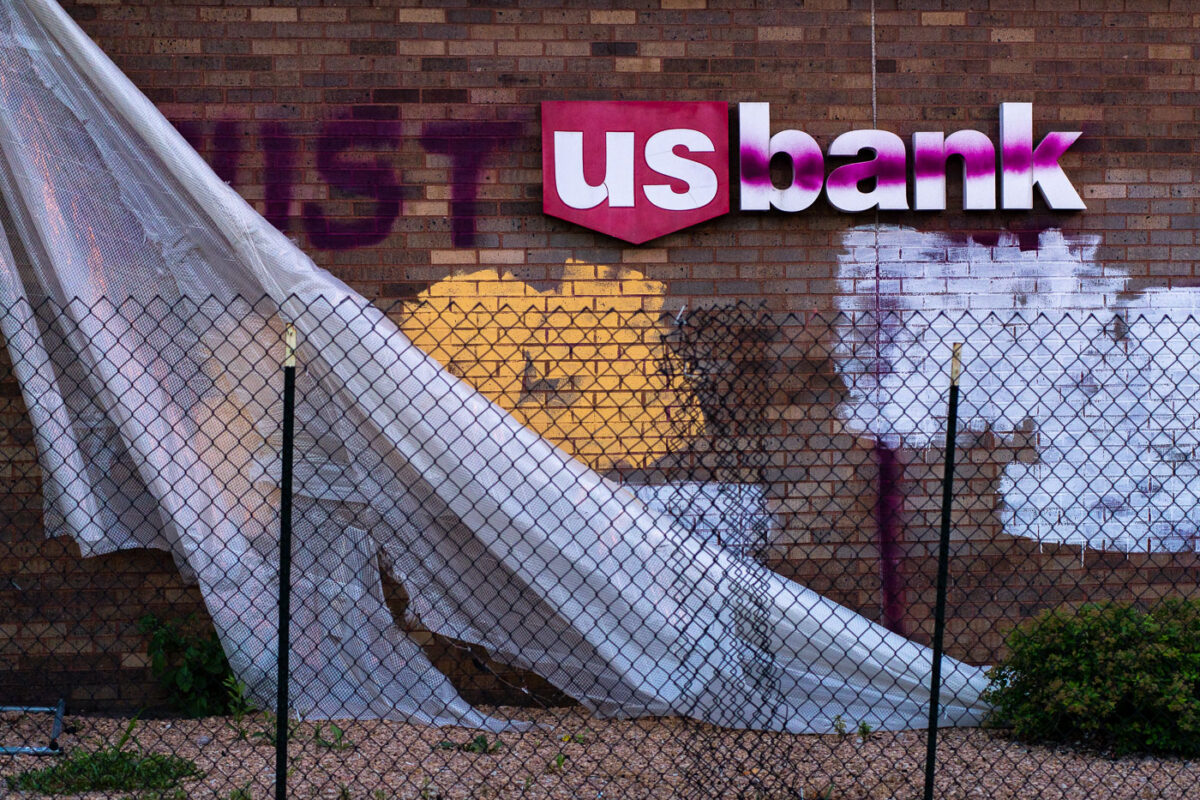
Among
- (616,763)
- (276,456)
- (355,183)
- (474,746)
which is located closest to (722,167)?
(355,183)

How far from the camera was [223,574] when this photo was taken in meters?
4.33

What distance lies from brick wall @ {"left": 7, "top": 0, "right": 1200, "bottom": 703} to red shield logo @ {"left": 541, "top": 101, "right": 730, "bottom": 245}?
4.0 inches

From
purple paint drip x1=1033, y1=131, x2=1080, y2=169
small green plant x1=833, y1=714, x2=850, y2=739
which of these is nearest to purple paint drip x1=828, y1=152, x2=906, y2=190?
purple paint drip x1=1033, y1=131, x2=1080, y2=169

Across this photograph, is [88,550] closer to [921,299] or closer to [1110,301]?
[921,299]

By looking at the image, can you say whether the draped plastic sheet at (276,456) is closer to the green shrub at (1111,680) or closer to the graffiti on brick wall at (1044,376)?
the green shrub at (1111,680)

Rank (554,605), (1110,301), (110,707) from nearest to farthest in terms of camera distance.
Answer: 1. (554,605)
2. (110,707)
3. (1110,301)

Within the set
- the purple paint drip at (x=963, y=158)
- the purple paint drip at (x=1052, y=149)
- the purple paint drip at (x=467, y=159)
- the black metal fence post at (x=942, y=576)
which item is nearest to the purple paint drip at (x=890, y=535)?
the purple paint drip at (x=963, y=158)

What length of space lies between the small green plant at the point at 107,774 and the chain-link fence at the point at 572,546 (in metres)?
0.01

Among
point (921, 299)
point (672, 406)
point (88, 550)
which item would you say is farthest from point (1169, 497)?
point (88, 550)

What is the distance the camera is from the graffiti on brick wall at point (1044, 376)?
206 inches

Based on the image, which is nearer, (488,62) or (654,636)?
(654,636)

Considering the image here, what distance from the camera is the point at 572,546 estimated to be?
4148mm

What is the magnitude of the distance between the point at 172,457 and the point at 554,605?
1659 millimetres

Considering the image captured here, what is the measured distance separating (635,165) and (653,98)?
35cm
